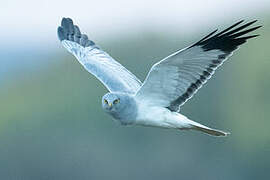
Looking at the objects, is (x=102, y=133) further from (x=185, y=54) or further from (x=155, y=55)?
(x=185, y=54)

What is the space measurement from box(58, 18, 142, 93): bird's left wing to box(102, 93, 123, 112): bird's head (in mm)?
590

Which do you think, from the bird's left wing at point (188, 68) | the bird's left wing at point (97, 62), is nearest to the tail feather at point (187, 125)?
the bird's left wing at point (188, 68)

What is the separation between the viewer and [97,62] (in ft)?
41.2

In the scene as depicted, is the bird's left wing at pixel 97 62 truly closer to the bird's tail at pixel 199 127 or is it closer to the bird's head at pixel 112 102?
the bird's head at pixel 112 102

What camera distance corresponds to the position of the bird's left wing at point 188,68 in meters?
10.9

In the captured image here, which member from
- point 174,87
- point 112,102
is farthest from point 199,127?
point 112,102

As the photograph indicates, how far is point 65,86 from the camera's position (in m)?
43.1

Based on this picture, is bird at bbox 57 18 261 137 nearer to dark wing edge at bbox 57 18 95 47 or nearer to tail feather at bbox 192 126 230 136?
tail feather at bbox 192 126 230 136

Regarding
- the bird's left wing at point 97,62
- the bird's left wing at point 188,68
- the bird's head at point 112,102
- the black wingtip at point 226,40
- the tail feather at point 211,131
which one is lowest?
the tail feather at point 211,131

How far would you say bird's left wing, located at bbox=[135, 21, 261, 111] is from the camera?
427 inches

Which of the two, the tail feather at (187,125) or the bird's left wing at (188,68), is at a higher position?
the bird's left wing at (188,68)

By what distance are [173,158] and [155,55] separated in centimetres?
889

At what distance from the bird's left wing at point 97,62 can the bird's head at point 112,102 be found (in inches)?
23.2

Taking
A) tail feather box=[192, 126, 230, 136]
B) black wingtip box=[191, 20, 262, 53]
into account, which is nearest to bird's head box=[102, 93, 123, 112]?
tail feather box=[192, 126, 230, 136]
